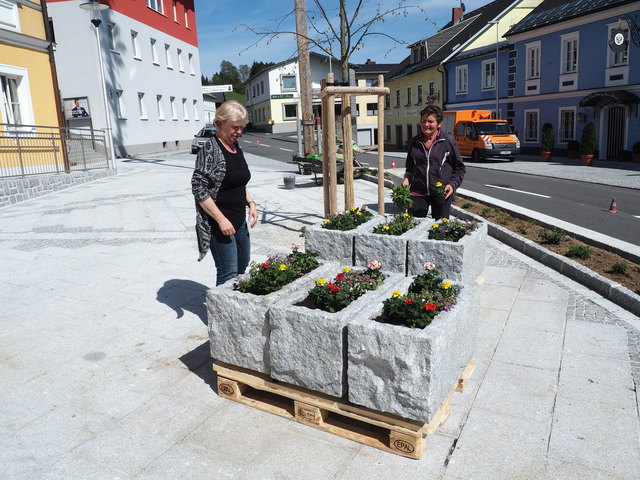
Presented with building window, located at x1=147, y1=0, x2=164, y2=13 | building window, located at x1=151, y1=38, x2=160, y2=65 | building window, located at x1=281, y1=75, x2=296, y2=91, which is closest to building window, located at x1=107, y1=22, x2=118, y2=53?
building window, located at x1=151, y1=38, x2=160, y2=65

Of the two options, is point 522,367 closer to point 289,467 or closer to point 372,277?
point 372,277

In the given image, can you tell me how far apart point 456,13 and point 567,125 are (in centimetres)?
2307

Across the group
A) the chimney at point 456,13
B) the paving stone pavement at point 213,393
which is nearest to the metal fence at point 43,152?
the paving stone pavement at point 213,393

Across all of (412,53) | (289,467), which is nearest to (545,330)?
(289,467)

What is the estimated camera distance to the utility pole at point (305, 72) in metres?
10.4

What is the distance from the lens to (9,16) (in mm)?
15727

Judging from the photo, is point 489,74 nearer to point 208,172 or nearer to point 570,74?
point 570,74

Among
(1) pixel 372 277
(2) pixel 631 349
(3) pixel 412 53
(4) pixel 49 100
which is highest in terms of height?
(3) pixel 412 53

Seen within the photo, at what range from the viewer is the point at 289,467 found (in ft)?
9.68

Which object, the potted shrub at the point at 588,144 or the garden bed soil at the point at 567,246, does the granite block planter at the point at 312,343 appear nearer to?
the garden bed soil at the point at 567,246

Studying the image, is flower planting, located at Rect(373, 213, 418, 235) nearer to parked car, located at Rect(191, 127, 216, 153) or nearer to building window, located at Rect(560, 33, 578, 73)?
building window, located at Rect(560, 33, 578, 73)

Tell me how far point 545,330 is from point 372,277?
1962mm

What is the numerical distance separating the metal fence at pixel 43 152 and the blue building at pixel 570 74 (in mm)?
21433

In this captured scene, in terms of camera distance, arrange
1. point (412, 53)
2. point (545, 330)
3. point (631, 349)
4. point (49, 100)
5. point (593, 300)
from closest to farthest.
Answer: point (631, 349)
point (545, 330)
point (593, 300)
point (49, 100)
point (412, 53)
